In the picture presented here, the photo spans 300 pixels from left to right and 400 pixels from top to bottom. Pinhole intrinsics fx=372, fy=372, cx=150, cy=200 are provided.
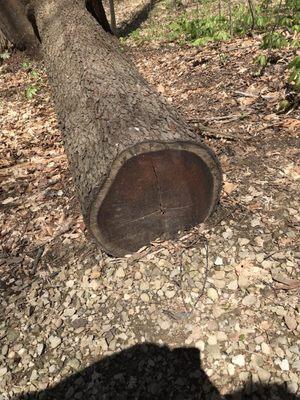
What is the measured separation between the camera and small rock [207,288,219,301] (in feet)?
9.90

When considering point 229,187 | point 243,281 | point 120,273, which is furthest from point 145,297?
point 229,187

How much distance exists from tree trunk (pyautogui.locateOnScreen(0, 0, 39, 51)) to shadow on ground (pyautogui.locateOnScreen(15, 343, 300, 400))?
7.23 meters

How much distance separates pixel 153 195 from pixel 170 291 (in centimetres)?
82

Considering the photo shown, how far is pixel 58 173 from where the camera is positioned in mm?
4672

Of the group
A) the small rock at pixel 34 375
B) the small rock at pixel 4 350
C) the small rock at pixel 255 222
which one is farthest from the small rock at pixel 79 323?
the small rock at pixel 255 222

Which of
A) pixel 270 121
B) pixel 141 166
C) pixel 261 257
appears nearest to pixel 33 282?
pixel 141 166

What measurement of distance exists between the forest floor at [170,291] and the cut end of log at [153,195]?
7.1 inches

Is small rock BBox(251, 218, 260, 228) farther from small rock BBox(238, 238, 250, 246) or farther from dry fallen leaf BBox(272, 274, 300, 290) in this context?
dry fallen leaf BBox(272, 274, 300, 290)

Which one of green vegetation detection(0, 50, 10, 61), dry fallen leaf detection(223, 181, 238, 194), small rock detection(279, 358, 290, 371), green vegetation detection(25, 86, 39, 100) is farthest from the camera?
green vegetation detection(0, 50, 10, 61)

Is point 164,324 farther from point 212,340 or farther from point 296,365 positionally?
point 296,365

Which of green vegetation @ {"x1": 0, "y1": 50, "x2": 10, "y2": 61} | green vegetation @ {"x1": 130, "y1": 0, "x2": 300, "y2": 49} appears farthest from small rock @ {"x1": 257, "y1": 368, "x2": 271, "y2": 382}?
green vegetation @ {"x1": 0, "y1": 50, "x2": 10, "y2": 61}

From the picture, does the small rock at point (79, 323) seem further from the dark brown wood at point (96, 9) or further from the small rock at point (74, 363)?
the dark brown wood at point (96, 9)

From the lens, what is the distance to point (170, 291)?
3.13 metres

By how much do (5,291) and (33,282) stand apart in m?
0.26
